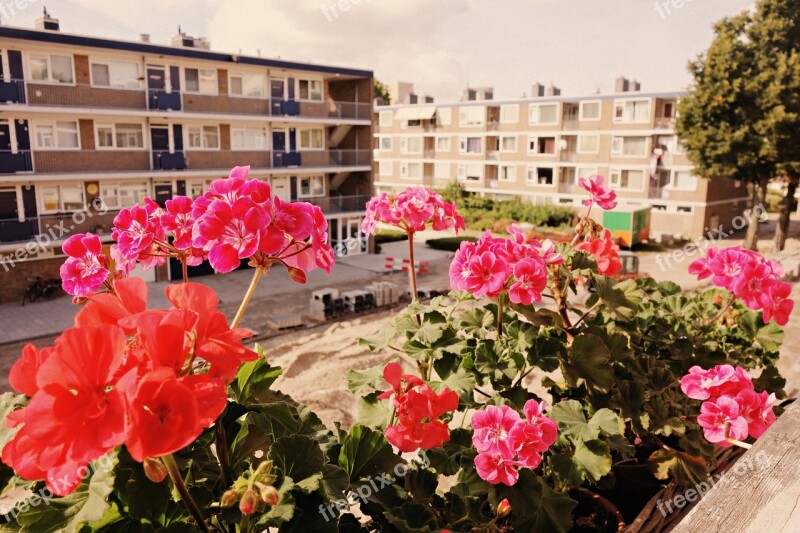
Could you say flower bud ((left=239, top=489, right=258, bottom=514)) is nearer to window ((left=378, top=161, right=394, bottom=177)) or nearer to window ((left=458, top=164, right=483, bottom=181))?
window ((left=458, top=164, right=483, bottom=181))

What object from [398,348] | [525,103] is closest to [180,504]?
[398,348]

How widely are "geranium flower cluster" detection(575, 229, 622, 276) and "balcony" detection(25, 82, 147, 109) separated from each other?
2415cm

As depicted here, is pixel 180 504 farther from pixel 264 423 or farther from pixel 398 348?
pixel 398 348

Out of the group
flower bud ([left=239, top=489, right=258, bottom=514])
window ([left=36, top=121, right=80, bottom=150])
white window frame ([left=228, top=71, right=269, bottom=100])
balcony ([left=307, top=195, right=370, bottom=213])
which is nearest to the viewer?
flower bud ([left=239, top=489, right=258, bottom=514])

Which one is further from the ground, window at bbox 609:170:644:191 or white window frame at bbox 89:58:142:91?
white window frame at bbox 89:58:142:91

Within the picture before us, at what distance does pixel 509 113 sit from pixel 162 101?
3069cm

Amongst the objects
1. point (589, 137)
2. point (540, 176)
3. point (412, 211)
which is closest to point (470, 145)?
point (540, 176)

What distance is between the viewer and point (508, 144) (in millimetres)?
49531

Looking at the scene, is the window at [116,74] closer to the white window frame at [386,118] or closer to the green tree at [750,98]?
the green tree at [750,98]

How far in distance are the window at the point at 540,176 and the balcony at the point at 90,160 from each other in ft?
102

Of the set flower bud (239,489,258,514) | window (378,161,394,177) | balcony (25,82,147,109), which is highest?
balcony (25,82,147,109)

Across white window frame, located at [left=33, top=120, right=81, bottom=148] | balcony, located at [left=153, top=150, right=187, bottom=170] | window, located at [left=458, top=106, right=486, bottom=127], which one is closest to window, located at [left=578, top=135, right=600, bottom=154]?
window, located at [left=458, top=106, right=486, bottom=127]

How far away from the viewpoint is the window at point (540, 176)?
157 ft

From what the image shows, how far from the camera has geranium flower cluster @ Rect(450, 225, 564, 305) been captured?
9.94 ft
